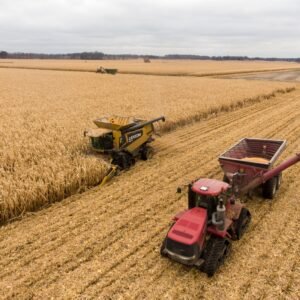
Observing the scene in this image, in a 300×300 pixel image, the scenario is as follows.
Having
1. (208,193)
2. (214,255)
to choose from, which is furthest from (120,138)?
(214,255)

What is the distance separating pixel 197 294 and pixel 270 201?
350 centimetres

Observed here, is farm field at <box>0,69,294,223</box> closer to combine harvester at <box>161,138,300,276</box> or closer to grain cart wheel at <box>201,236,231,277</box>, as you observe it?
combine harvester at <box>161,138,300,276</box>

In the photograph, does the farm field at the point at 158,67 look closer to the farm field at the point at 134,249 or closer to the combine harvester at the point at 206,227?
the farm field at the point at 134,249

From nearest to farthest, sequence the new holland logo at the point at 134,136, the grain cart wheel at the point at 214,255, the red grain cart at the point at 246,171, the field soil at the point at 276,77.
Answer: the grain cart wheel at the point at 214,255 < the red grain cart at the point at 246,171 < the new holland logo at the point at 134,136 < the field soil at the point at 276,77

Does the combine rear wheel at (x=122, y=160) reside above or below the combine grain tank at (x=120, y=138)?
below

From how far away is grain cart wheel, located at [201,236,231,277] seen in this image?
188 inches

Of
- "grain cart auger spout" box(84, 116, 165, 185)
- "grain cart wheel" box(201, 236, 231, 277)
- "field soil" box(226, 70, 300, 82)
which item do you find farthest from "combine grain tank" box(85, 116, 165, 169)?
"field soil" box(226, 70, 300, 82)

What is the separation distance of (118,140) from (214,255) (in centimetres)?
482

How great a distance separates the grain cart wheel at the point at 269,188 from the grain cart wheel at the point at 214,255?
2529 mm

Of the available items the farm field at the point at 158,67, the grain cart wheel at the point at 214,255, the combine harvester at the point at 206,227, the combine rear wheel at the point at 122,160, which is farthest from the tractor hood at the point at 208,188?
the farm field at the point at 158,67

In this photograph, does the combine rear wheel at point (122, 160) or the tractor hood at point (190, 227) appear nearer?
the tractor hood at point (190, 227)

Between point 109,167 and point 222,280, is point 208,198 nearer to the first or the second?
point 222,280

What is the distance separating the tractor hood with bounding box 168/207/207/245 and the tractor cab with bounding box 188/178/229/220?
0.12m

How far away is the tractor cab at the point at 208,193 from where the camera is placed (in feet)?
16.0
